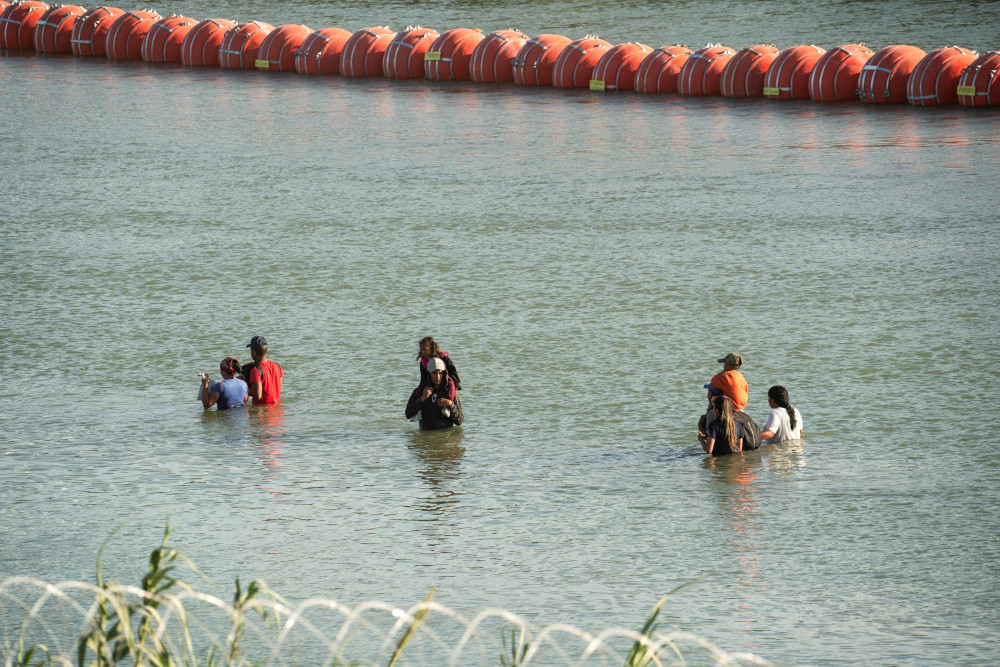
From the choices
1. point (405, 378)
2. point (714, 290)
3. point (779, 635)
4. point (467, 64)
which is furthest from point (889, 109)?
point (779, 635)

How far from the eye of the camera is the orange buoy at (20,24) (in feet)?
139

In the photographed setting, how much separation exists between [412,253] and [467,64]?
16.8m

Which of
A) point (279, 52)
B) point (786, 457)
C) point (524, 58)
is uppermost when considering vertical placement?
point (279, 52)

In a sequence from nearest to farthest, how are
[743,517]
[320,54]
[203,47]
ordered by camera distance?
[743,517], [320,54], [203,47]

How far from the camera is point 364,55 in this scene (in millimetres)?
36344

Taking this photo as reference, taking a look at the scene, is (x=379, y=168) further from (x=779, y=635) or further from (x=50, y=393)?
(x=779, y=635)

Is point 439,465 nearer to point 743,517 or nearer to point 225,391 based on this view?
point 225,391

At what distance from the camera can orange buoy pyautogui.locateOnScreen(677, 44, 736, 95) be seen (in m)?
32.2

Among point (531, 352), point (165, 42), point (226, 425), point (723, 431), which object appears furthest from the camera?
point (165, 42)

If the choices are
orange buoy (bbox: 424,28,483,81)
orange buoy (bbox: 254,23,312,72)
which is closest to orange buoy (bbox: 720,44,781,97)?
orange buoy (bbox: 424,28,483,81)

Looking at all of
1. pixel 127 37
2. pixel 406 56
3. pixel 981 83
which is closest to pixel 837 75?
pixel 981 83

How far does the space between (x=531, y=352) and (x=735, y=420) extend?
3917mm

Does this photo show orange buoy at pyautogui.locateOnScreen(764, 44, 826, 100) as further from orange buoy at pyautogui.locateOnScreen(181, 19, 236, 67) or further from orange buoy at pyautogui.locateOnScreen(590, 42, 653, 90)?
orange buoy at pyautogui.locateOnScreen(181, 19, 236, 67)

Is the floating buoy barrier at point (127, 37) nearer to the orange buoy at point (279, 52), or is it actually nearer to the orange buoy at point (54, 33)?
the orange buoy at point (54, 33)
